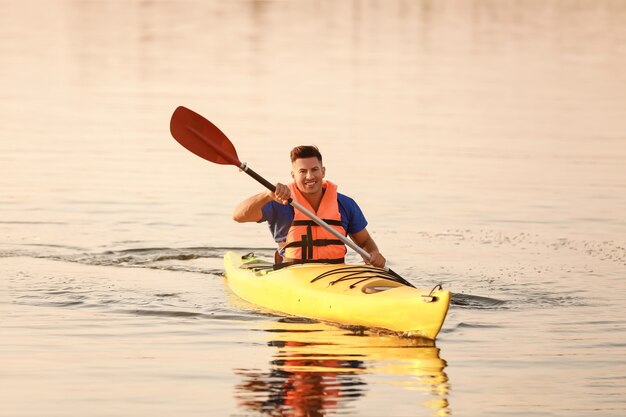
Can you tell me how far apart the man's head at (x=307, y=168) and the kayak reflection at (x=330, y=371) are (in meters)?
0.90

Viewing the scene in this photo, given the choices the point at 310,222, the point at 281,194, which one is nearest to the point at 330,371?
the point at 281,194

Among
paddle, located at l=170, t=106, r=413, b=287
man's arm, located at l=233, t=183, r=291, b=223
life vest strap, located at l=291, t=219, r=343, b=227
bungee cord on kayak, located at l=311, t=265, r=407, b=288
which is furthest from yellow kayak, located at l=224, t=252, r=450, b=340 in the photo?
paddle, located at l=170, t=106, r=413, b=287

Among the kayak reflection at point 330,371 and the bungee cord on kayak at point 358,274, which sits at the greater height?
the bungee cord on kayak at point 358,274

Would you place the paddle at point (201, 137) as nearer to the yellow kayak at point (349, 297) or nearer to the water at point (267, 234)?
the yellow kayak at point (349, 297)

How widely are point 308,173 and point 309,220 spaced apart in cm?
38

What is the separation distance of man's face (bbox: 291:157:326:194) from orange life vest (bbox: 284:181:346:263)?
0.51 feet

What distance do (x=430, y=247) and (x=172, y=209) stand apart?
276cm

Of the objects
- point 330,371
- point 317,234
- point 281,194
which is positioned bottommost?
point 330,371

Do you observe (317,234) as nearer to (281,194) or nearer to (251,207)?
(251,207)

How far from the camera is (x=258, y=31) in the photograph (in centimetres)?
3909

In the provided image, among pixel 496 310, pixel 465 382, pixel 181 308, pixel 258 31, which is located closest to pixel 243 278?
pixel 181 308

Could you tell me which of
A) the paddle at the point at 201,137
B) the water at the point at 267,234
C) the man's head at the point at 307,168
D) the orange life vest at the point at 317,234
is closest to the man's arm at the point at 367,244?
the orange life vest at the point at 317,234

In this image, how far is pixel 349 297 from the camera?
930 centimetres

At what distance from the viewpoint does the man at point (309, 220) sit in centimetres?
980
